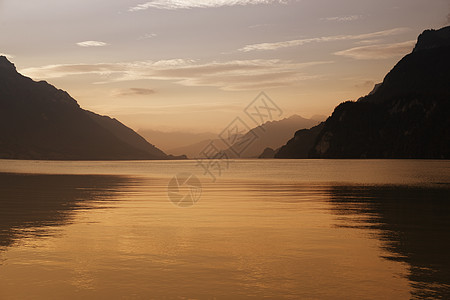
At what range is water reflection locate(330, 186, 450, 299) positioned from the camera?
15.5m

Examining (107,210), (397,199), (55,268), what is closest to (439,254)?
(55,268)

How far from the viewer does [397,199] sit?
45719mm

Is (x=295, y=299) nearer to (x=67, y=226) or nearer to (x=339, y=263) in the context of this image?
(x=339, y=263)

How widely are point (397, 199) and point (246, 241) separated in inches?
1077

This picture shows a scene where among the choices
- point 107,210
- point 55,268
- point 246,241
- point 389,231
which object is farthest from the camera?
point 107,210

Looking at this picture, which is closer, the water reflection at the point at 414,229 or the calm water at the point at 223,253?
the calm water at the point at 223,253

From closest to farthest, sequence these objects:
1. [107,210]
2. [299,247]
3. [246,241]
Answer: [299,247] < [246,241] < [107,210]

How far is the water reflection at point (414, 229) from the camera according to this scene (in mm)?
15453

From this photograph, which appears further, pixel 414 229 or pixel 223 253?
pixel 414 229

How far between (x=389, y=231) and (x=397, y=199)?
2138cm

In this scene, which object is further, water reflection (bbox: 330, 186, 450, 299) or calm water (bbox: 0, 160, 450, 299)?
water reflection (bbox: 330, 186, 450, 299)

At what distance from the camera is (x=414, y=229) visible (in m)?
26.3

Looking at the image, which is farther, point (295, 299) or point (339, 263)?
point (339, 263)

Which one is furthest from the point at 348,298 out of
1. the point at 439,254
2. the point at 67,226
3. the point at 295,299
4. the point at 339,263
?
the point at 67,226
